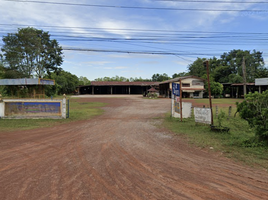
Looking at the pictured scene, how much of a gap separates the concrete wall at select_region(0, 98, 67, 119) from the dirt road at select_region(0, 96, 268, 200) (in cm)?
659

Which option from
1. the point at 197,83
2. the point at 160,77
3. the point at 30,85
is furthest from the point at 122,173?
the point at 160,77

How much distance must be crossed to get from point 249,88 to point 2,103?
164 feet

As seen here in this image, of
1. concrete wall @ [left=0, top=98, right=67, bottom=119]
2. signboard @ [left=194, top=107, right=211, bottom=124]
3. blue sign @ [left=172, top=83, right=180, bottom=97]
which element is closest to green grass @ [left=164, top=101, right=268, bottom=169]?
signboard @ [left=194, top=107, right=211, bottom=124]

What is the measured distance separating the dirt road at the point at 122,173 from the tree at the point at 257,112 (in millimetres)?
1913

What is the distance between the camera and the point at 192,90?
4750cm

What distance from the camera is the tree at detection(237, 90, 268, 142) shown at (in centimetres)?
627

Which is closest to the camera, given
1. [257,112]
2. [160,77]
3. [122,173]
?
[122,173]

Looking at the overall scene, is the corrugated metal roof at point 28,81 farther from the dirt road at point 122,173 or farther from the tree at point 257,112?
the tree at point 257,112

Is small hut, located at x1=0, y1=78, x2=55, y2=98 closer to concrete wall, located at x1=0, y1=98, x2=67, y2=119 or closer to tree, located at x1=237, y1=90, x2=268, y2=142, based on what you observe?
concrete wall, located at x1=0, y1=98, x2=67, y2=119

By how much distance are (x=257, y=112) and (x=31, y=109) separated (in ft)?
44.8

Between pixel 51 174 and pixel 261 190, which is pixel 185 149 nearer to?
pixel 261 190

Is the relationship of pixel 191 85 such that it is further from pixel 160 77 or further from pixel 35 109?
pixel 160 77

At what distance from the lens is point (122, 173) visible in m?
4.55

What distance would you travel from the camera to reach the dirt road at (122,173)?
3.66m
